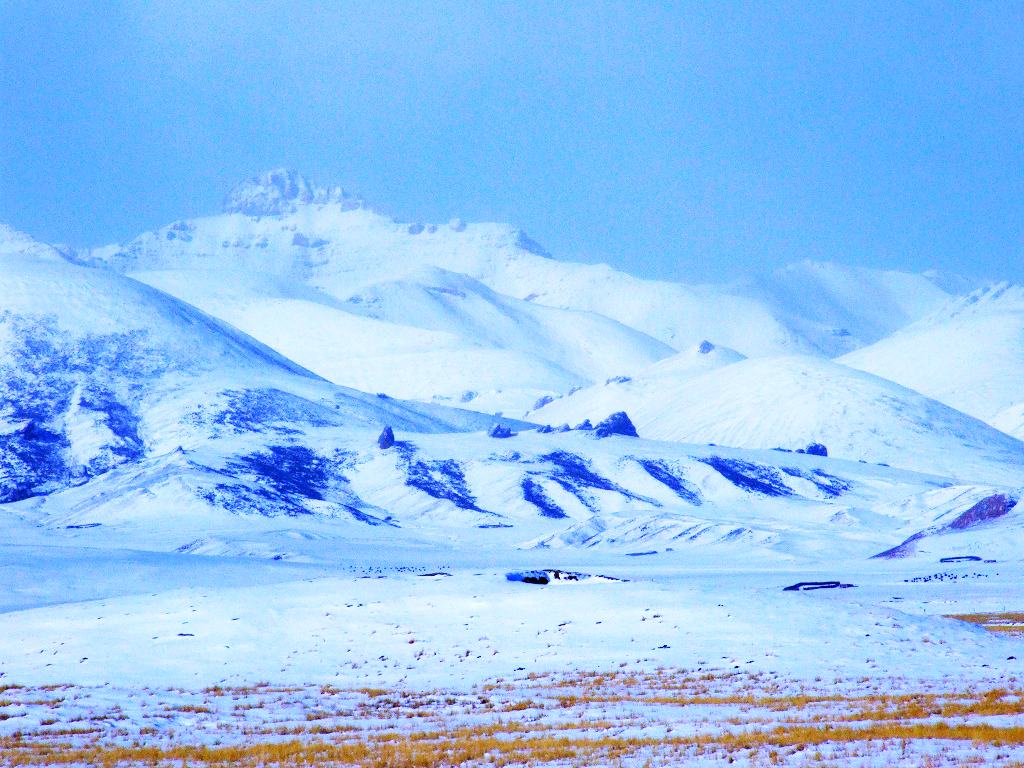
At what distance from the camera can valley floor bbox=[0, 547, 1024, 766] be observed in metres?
26.8

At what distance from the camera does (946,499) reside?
187m

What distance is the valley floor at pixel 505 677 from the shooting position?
2678cm

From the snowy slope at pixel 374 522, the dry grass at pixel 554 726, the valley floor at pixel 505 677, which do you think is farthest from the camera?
the snowy slope at pixel 374 522

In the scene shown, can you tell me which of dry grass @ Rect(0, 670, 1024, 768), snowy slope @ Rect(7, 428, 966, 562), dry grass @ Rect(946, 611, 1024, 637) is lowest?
dry grass @ Rect(0, 670, 1024, 768)

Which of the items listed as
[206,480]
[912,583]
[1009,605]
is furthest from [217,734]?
[206,480]

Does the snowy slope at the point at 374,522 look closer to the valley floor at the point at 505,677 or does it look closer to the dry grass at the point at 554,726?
the valley floor at the point at 505,677

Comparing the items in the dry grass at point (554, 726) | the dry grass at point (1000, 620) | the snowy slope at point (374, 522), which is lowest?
the dry grass at point (554, 726)

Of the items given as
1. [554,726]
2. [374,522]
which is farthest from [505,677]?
[374,522]

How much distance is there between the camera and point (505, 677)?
4394 centimetres

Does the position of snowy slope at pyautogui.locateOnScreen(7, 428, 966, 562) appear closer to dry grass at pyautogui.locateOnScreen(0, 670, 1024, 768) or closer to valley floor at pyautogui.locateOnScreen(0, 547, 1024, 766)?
Answer: valley floor at pyautogui.locateOnScreen(0, 547, 1024, 766)

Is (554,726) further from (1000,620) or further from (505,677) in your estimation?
(1000,620)

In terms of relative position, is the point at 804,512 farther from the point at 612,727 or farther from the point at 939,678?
the point at 612,727

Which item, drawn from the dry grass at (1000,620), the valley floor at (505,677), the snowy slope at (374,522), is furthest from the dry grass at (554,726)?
the snowy slope at (374,522)

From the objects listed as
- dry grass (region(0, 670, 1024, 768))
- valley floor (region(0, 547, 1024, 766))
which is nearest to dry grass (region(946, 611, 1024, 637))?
valley floor (region(0, 547, 1024, 766))
